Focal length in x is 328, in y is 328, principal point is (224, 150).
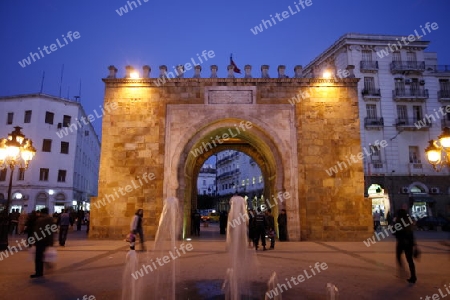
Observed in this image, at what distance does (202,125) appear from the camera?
1436 cm

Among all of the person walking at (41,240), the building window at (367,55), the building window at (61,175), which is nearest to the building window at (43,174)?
the building window at (61,175)

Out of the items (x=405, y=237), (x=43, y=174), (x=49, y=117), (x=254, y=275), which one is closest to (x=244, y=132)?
(x=254, y=275)

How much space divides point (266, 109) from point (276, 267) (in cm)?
820

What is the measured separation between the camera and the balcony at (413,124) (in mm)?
26719

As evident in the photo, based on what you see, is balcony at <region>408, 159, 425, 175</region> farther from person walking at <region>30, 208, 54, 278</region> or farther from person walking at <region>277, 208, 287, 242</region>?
person walking at <region>30, 208, 54, 278</region>

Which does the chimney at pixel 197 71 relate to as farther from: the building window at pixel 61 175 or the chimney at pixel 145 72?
the building window at pixel 61 175

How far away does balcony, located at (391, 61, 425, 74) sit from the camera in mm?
28125

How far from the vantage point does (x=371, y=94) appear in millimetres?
27609

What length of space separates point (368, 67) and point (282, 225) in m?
20.6

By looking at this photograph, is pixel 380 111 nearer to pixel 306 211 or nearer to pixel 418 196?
pixel 418 196

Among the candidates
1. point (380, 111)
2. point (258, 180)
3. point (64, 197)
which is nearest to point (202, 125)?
point (380, 111)

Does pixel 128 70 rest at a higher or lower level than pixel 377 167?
higher

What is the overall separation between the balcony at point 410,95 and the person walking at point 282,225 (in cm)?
1987

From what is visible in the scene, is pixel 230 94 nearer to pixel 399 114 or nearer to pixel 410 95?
pixel 399 114
